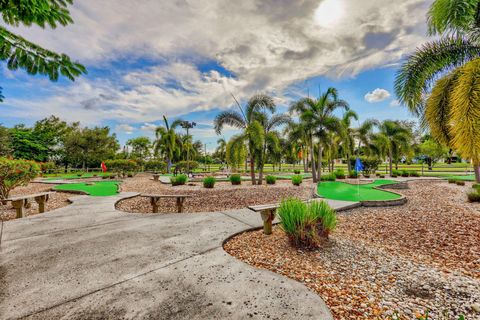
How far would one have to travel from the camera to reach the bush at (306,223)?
Result: 3603 mm

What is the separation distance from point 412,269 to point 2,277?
570 cm

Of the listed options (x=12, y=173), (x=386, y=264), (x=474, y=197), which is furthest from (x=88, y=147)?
(x=474, y=197)

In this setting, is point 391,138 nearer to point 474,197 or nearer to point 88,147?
point 474,197

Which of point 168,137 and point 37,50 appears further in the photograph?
point 168,137

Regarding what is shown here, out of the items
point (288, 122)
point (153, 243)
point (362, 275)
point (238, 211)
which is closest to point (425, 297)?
point (362, 275)

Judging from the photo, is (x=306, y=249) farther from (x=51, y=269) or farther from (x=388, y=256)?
(x=51, y=269)

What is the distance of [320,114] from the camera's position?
16328 mm

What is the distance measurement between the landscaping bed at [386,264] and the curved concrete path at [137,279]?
358mm

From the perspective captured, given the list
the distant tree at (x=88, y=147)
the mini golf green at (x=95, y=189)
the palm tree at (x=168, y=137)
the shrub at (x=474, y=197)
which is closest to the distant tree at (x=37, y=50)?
the mini golf green at (x=95, y=189)

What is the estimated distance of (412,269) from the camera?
301 cm

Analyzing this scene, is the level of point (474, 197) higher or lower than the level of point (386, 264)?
higher

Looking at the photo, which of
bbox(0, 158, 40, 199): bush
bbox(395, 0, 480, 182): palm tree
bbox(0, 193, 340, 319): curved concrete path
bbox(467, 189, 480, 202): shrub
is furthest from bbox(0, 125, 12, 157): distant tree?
bbox(467, 189, 480, 202): shrub

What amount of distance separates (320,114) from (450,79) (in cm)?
1043

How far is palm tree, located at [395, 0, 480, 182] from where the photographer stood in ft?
14.4
